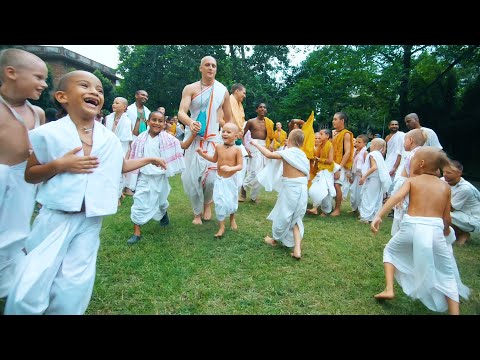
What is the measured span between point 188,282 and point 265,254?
1.22 m

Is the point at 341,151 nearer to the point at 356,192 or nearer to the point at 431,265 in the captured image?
the point at 356,192

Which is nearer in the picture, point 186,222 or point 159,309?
point 159,309

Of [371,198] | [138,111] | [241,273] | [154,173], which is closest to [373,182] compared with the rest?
[371,198]

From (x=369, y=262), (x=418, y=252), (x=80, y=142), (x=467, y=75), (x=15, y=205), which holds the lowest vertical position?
(x=369, y=262)

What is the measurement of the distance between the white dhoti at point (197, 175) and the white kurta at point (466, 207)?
13.4 ft

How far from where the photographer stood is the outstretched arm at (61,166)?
2.09 metres

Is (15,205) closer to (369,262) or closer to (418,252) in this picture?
(418,252)

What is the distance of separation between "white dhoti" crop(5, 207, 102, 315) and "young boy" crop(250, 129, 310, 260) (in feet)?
8.21

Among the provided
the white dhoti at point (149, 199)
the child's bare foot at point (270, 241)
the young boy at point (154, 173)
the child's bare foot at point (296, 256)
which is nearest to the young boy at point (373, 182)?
the child's bare foot at point (270, 241)

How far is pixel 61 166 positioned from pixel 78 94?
1.76 feet

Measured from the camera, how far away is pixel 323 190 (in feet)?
20.7

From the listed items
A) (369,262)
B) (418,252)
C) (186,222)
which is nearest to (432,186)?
(418,252)

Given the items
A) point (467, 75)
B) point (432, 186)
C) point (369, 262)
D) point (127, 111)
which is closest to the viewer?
point (432, 186)

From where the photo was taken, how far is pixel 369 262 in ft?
13.0
